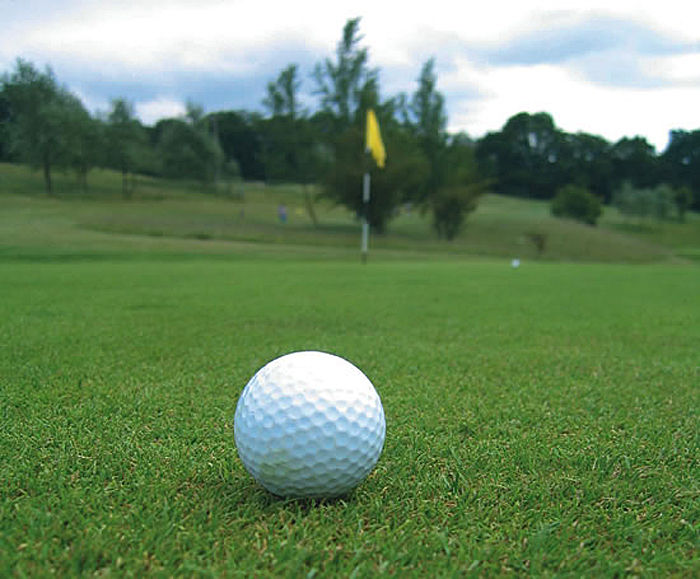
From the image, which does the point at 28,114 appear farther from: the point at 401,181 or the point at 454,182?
the point at 454,182

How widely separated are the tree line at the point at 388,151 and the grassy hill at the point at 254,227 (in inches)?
70.3

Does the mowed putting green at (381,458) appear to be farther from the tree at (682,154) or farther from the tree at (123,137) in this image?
the tree at (123,137)

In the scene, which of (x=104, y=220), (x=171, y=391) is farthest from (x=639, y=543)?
(x=104, y=220)

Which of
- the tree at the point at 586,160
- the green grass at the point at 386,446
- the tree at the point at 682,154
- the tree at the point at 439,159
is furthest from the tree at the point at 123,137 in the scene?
the green grass at the point at 386,446

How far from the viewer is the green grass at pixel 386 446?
1.52 m

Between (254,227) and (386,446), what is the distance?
34.6m

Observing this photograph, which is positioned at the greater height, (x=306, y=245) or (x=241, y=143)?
(x=241, y=143)

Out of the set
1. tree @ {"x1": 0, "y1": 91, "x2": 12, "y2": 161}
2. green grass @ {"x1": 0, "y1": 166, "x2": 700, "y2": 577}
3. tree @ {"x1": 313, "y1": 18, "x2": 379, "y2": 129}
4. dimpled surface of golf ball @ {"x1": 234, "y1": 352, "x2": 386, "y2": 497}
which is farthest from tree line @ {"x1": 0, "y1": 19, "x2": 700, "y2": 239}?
dimpled surface of golf ball @ {"x1": 234, "y1": 352, "x2": 386, "y2": 497}

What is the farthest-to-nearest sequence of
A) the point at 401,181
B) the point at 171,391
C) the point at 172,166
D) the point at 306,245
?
the point at 172,166 < the point at 401,181 < the point at 306,245 < the point at 171,391

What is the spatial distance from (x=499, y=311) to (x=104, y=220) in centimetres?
2616

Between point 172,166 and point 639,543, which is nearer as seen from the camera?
point 639,543

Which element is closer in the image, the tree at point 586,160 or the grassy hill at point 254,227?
the grassy hill at point 254,227

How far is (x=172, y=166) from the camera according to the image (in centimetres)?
4959

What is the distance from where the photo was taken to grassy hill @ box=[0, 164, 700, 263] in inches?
805
